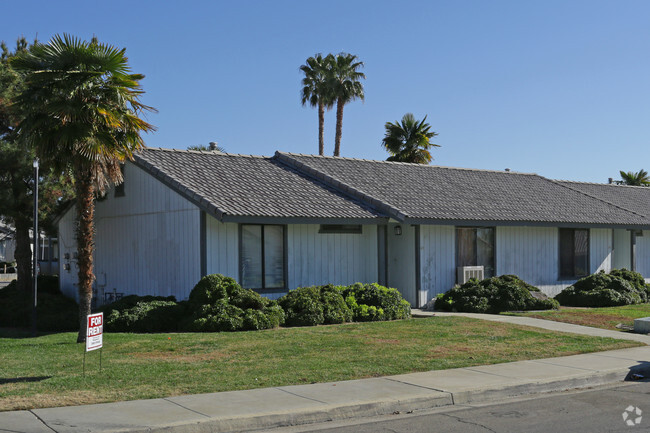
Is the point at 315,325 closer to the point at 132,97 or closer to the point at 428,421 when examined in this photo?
the point at 132,97

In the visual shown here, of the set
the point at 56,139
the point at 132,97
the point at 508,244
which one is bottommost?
the point at 508,244

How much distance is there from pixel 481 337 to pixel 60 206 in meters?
17.6

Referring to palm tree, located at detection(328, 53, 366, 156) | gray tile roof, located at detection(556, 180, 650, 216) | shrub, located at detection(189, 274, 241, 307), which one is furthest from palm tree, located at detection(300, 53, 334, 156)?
shrub, located at detection(189, 274, 241, 307)

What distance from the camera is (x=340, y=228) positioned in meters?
20.5

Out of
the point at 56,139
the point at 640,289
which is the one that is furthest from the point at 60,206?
→ the point at 640,289

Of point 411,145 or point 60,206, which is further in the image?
point 411,145

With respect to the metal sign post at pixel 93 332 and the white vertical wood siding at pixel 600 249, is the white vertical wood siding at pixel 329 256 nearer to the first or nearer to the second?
the metal sign post at pixel 93 332

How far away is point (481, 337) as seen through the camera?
1492cm

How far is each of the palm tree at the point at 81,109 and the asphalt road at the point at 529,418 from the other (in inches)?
314

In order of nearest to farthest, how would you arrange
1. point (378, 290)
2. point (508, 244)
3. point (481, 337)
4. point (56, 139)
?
point (56, 139) < point (481, 337) < point (378, 290) < point (508, 244)

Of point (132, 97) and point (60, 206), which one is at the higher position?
point (132, 97)

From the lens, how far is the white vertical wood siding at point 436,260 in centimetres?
2122

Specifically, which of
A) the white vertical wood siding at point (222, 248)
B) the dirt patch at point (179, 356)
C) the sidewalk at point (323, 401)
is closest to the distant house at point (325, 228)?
the white vertical wood siding at point (222, 248)

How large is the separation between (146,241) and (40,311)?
367 centimetres
